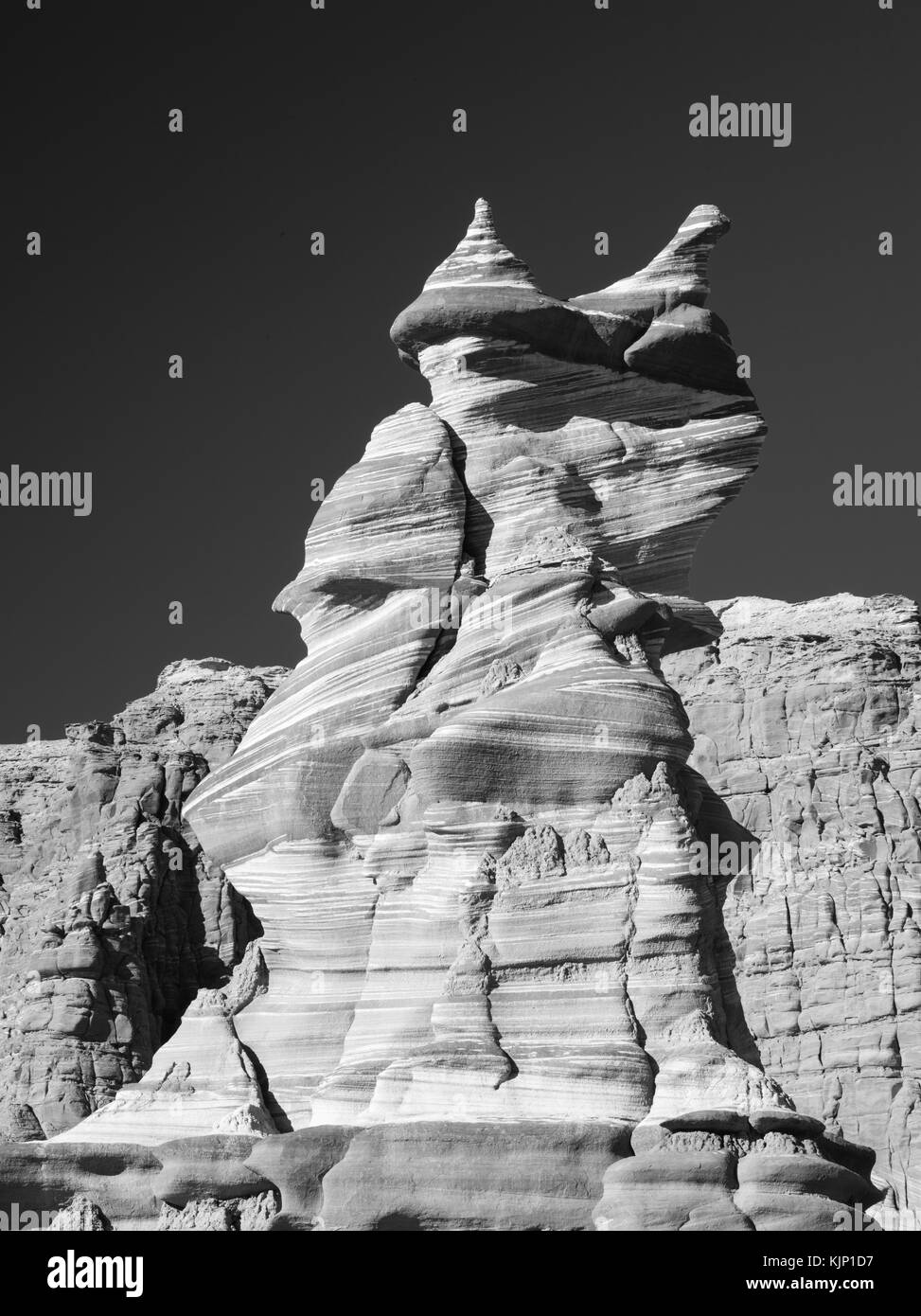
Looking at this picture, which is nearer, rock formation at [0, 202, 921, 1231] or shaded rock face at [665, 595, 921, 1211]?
rock formation at [0, 202, 921, 1231]

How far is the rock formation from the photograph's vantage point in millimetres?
22016

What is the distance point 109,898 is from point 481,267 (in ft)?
91.4

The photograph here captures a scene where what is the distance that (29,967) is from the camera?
5241 cm

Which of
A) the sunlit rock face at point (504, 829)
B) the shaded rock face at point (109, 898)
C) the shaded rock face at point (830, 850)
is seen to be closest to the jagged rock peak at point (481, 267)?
the sunlit rock face at point (504, 829)

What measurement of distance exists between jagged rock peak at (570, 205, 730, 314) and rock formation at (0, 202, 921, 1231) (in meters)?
0.04

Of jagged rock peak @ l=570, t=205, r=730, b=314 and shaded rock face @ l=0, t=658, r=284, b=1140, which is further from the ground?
jagged rock peak @ l=570, t=205, r=730, b=314

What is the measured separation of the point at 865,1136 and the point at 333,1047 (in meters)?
49.5

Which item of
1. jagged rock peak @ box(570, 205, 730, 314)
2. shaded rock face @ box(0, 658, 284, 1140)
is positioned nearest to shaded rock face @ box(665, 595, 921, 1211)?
shaded rock face @ box(0, 658, 284, 1140)

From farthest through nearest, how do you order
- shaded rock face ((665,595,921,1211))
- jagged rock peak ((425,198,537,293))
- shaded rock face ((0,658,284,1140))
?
shaded rock face ((665,595,921,1211))
shaded rock face ((0,658,284,1140))
jagged rock peak ((425,198,537,293))

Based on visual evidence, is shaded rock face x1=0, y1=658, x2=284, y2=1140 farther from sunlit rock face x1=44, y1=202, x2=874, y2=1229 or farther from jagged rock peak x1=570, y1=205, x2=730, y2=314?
jagged rock peak x1=570, y1=205, x2=730, y2=314
